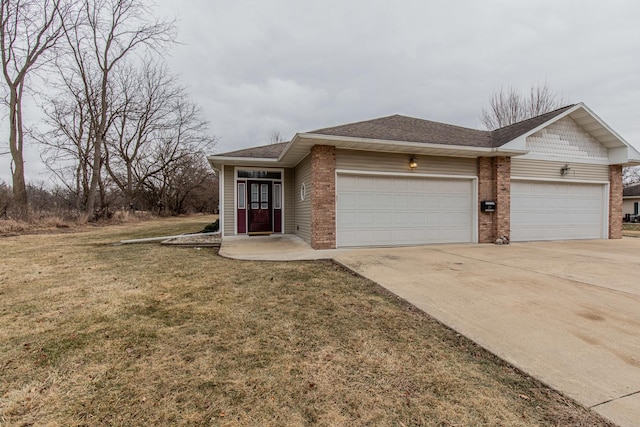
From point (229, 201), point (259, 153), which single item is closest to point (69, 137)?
point (229, 201)

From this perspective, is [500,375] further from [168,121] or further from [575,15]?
[168,121]

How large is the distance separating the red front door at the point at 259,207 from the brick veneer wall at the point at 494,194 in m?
6.97

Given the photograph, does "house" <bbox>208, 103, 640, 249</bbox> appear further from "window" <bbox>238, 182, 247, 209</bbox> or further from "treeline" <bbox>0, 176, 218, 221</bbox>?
"treeline" <bbox>0, 176, 218, 221</bbox>

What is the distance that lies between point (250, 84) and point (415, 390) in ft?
58.0

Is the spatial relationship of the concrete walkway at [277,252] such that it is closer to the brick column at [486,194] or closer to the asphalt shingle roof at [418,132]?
the asphalt shingle roof at [418,132]

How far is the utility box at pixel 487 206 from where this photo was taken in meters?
8.63

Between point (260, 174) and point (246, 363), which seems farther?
point (260, 174)

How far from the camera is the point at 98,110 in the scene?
18281 mm

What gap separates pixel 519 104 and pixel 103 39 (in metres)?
28.7

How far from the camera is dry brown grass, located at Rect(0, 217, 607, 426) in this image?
5.65ft

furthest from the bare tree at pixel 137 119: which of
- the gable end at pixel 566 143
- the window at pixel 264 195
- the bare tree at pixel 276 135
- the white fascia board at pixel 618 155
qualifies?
the white fascia board at pixel 618 155

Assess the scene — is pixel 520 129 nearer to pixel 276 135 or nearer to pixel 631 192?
pixel 631 192

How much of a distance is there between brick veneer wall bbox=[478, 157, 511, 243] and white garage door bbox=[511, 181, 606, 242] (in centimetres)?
51

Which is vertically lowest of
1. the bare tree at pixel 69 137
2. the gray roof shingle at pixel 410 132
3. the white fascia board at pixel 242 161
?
the white fascia board at pixel 242 161
